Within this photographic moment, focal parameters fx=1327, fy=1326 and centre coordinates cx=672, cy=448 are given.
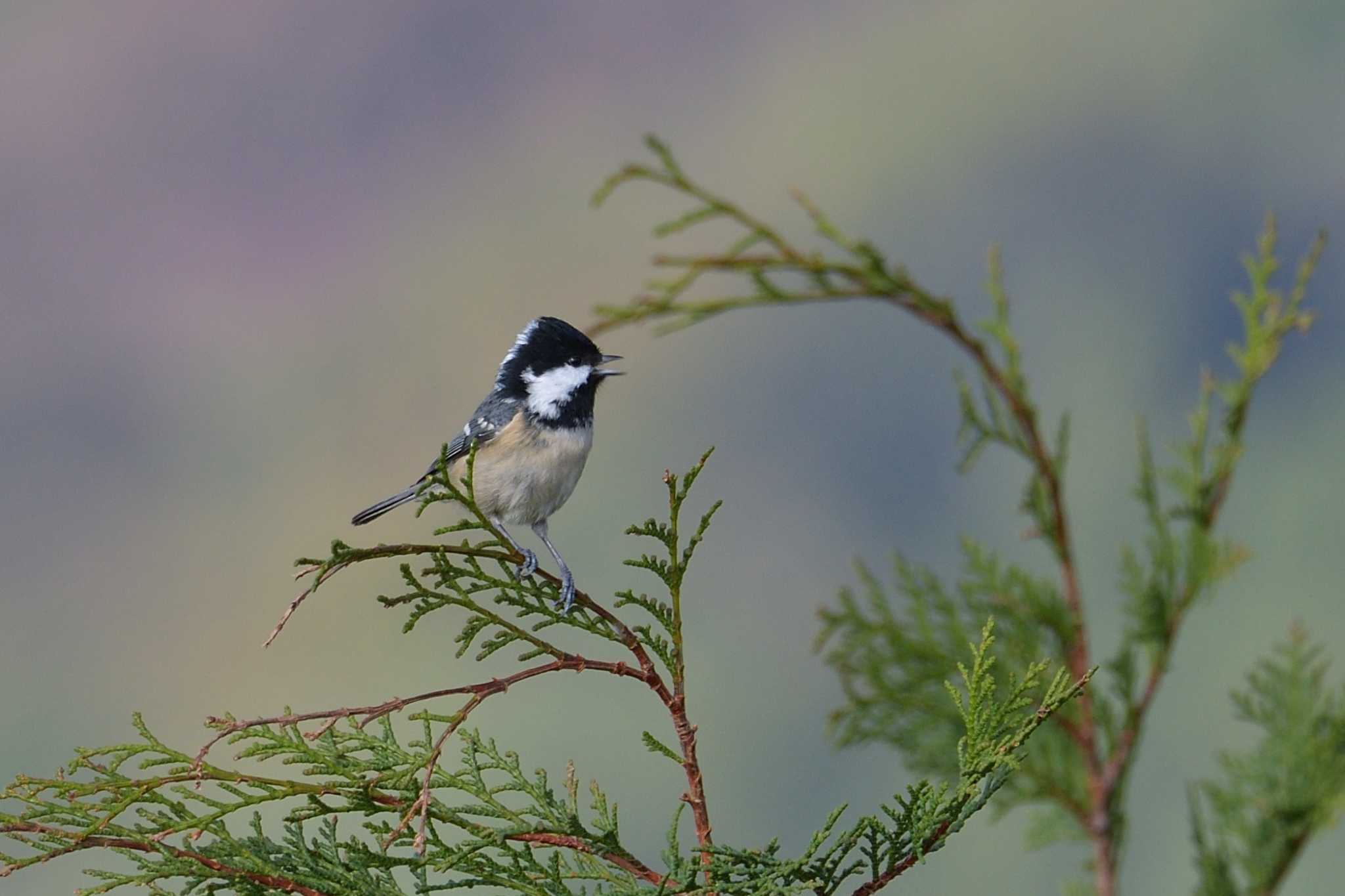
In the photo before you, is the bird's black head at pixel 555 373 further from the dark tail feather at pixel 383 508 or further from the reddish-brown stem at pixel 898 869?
the reddish-brown stem at pixel 898 869

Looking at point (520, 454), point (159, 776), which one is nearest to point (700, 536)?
point (159, 776)

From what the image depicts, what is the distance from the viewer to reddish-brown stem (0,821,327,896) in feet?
6.82

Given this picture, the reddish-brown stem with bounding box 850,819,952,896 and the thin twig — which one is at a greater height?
the thin twig

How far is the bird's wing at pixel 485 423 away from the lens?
126 inches

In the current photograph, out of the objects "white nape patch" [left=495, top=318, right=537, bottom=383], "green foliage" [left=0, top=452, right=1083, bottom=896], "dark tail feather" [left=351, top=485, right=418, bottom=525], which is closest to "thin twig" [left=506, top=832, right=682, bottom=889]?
"green foliage" [left=0, top=452, right=1083, bottom=896]

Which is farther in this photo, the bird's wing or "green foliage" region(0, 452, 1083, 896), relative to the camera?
the bird's wing

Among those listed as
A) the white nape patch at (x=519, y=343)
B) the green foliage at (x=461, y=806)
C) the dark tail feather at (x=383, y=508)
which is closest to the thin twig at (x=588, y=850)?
the green foliage at (x=461, y=806)

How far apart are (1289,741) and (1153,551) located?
2.49ft

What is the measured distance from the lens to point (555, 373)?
3250 millimetres

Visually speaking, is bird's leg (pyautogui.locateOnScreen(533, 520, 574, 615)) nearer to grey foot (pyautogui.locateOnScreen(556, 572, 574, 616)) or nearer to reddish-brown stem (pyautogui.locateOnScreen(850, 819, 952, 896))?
grey foot (pyautogui.locateOnScreen(556, 572, 574, 616))

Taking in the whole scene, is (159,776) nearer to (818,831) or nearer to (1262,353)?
(818,831)

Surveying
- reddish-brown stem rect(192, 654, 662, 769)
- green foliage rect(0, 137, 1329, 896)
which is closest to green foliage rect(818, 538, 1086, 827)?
green foliage rect(0, 137, 1329, 896)

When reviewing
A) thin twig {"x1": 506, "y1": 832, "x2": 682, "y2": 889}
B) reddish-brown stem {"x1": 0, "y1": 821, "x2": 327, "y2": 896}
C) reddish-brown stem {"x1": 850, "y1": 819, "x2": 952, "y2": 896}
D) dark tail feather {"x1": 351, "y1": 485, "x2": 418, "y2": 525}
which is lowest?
reddish-brown stem {"x1": 850, "y1": 819, "x2": 952, "y2": 896}

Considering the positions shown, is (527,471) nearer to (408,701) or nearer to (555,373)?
(555,373)
